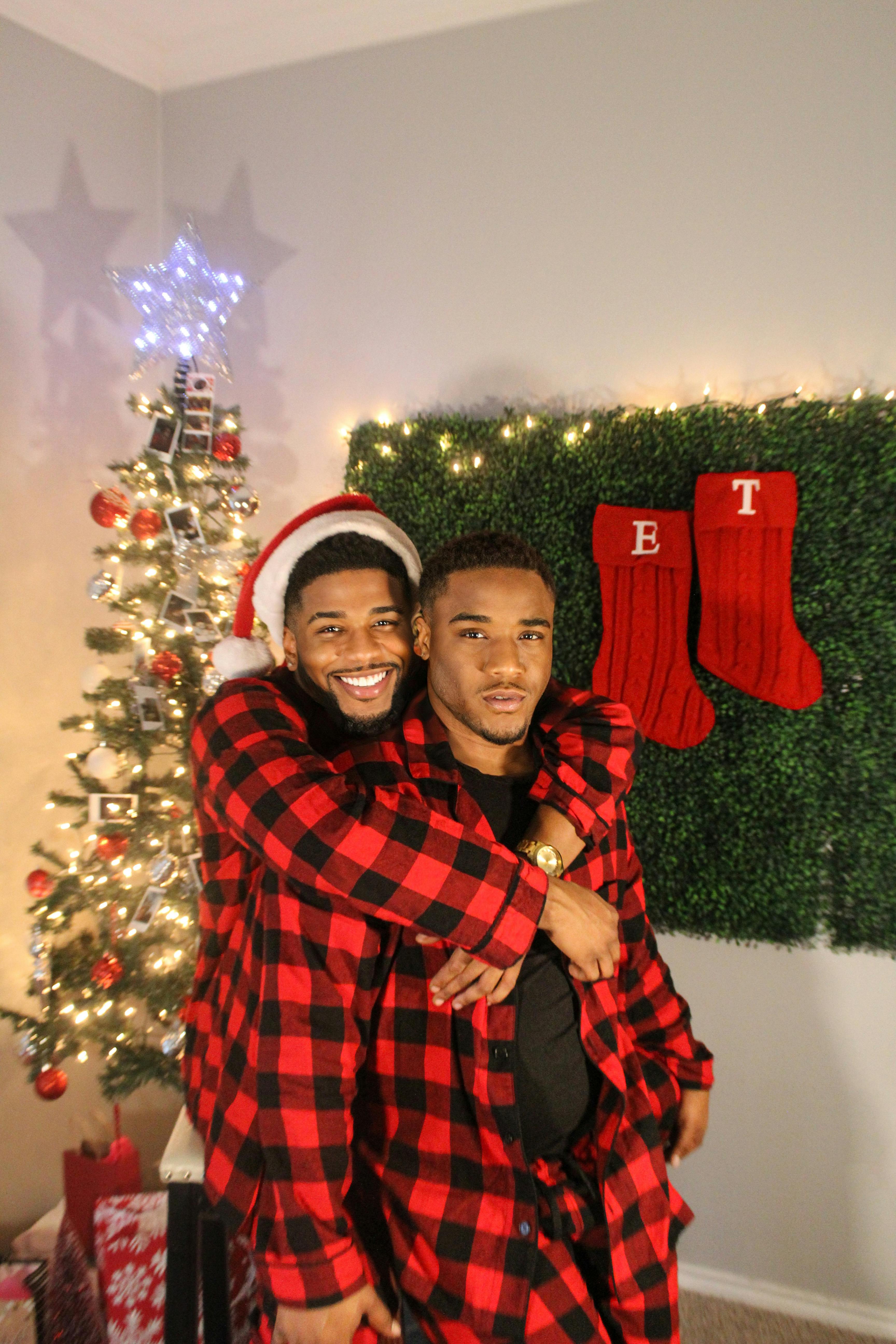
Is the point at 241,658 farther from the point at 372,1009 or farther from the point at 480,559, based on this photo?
the point at 372,1009

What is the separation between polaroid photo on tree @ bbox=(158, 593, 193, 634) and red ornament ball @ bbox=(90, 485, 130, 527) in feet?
0.88

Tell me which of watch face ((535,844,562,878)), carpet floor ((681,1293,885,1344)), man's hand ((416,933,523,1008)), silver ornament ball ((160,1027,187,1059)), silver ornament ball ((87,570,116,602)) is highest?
silver ornament ball ((87,570,116,602))

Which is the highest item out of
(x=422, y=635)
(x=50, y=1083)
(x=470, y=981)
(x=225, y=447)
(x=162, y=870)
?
Result: (x=225, y=447)

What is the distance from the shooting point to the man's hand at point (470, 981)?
115 cm

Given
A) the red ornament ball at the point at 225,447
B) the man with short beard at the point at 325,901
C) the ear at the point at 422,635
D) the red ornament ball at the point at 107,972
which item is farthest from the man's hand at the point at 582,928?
the red ornament ball at the point at 225,447

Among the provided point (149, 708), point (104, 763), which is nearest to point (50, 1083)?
point (104, 763)

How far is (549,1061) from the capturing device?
4.11 ft

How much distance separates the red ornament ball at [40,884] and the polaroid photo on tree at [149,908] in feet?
0.98

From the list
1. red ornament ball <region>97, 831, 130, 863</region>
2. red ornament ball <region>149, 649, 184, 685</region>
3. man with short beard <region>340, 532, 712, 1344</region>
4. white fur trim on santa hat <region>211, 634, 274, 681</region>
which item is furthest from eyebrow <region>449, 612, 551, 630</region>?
red ornament ball <region>97, 831, 130, 863</region>

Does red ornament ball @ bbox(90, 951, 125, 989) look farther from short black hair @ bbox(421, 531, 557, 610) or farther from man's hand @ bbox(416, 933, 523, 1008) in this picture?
short black hair @ bbox(421, 531, 557, 610)

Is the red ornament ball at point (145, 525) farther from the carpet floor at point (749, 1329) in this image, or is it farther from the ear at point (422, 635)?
the carpet floor at point (749, 1329)

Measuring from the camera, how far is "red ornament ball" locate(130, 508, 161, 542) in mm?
2074

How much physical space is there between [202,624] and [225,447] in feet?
1.72

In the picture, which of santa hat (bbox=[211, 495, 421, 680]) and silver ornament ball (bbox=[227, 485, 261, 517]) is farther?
silver ornament ball (bbox=[227, 485, 261, 517])
